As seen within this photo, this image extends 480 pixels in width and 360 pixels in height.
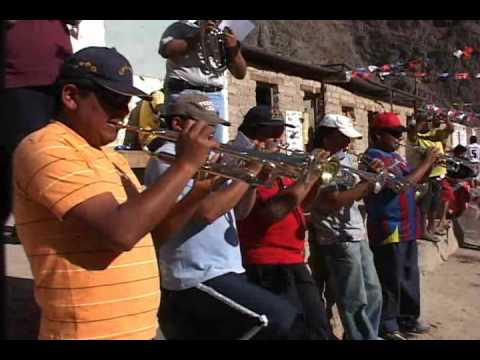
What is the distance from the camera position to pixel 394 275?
4.85 metres

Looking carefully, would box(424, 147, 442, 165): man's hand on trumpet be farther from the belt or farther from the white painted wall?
the white painted wall

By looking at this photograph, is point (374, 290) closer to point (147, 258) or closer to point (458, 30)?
point (147, 258)

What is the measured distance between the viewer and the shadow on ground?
294cm

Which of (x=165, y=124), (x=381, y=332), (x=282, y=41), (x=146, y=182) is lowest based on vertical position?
(x=381, y=332)

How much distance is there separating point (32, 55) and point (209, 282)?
1398mm

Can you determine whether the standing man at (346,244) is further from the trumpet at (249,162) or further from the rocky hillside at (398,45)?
the rocky hillside at (398,45)

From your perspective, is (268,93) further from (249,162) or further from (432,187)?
(249,162)

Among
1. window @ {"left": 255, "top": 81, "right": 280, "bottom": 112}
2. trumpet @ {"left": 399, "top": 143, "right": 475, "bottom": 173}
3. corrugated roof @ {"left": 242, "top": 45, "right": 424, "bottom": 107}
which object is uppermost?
corrugated roof @ {"left": 242, "top": 45, "right": 424, "bottom": 107}

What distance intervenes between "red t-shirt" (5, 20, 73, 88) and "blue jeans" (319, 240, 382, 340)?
86.3 inches

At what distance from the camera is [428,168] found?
4688 millimetres

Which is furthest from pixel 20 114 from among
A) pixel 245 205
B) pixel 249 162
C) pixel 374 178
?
pixel 374 178

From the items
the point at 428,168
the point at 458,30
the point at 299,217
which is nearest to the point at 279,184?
the point at 299,217

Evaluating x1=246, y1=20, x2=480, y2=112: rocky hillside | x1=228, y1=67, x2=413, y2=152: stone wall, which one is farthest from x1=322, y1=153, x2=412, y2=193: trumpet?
x1=246, y1=20, x2=480, y2=112: rocky hillside

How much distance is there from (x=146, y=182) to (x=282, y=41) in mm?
34032
